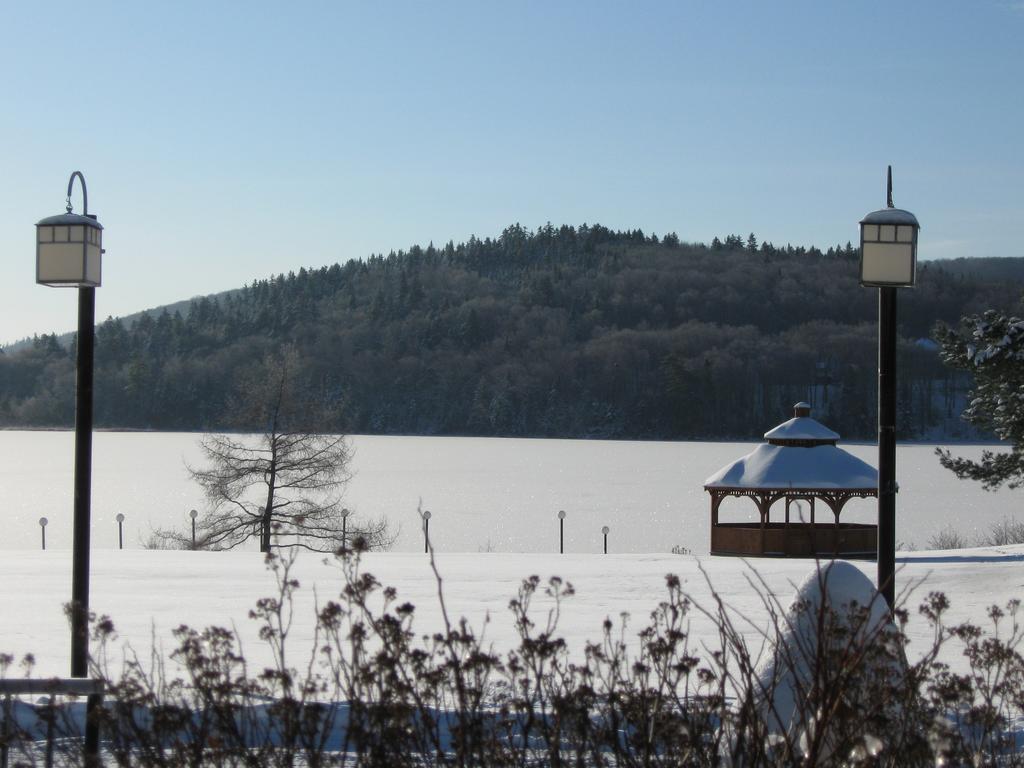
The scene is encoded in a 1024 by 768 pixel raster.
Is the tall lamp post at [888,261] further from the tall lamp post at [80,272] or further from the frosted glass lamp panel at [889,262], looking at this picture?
the tall lamp post at [80,272]

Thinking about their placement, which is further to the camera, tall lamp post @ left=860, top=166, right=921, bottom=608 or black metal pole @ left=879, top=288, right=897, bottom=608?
tall lamp post @ left=860, top=166, right=921, bottom=608

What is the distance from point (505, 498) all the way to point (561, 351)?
7696 cm

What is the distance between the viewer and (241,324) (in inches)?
4968

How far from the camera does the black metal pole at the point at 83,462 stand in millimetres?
6219

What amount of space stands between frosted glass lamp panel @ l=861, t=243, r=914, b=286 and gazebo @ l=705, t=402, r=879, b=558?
37.3 ft

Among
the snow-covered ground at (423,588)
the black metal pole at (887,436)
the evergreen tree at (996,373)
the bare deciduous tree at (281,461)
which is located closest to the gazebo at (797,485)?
the snow-covered ground at (423,588)

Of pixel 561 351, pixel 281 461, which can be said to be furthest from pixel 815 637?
pixel 561 351

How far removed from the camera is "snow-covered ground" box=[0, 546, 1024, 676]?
9.02 m

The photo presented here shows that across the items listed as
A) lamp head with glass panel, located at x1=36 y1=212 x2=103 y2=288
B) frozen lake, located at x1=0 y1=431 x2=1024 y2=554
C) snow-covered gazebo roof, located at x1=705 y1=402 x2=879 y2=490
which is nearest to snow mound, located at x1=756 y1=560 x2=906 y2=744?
lamp head with glass panel, located at x1=36 y1=212 x2=103 y2=288

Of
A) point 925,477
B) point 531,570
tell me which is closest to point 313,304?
point 925,477

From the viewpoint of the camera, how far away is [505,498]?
41.2m

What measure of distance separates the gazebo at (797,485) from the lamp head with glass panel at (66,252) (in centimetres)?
1280

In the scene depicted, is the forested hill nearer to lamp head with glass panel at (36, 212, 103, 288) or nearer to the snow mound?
lamp head with glass panel at (36, 212, 103, 288)

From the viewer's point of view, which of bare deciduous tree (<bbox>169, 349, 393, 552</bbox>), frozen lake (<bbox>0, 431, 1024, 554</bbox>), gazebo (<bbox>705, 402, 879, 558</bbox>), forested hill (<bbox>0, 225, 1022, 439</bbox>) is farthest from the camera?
forested hill (<bbox>0, 225, 1022, 439</bbox>)
